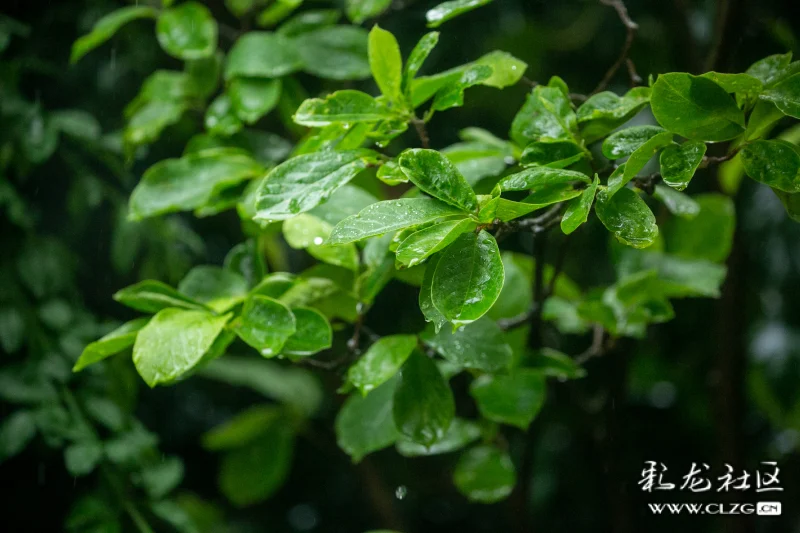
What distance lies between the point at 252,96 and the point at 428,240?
0.44 meters

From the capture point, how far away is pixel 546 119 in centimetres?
54

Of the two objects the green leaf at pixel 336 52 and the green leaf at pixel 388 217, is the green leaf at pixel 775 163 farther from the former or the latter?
the green leaf at pixel 336 52

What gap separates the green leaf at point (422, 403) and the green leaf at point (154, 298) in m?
0.19

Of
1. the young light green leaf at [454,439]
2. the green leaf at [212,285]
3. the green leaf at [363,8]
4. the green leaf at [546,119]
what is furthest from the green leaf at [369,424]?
the green leaf at [363,8]

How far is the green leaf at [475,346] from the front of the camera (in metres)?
0.57

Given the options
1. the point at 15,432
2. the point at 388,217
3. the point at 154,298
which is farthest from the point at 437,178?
the point at 15,432

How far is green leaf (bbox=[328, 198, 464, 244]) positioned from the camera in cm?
40

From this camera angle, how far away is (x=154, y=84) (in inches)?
33.0

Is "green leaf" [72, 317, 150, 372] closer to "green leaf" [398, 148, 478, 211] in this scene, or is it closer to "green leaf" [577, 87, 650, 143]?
"green leaf" [398, 148, 478, 211]

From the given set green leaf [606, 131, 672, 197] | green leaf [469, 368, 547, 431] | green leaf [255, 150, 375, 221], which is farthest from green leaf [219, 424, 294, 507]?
green leaf [606, 131, 672, 197]

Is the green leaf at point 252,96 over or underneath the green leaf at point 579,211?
underneath

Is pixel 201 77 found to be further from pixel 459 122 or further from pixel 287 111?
pixel 459 122

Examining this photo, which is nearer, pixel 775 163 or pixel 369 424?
pixel 775 163

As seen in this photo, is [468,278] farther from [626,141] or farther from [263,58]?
[263,58]
